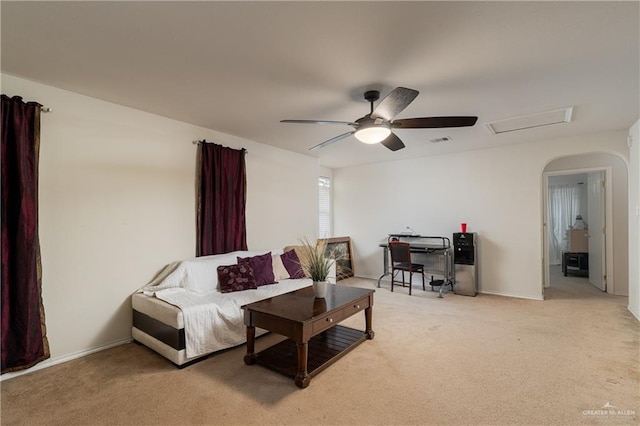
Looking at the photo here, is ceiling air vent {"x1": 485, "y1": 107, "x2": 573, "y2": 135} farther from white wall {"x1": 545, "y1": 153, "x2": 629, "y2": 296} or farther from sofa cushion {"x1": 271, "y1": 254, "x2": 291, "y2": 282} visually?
sofa cushion {"x1": 271, "y1": 254, "x2": 291, "y2": 282}

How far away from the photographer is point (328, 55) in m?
2.12

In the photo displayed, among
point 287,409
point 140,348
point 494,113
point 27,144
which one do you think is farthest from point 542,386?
point 27,144

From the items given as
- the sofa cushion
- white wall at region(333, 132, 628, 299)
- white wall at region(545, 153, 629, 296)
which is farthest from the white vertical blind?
the sofa cushion

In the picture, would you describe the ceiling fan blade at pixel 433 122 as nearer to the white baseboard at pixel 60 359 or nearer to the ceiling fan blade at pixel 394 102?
the ceiling fan blade at pixel 394 102

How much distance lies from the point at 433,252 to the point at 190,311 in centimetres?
387

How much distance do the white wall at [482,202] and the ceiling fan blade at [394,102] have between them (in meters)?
3.28

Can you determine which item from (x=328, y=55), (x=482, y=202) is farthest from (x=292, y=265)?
(x=482, y=202)

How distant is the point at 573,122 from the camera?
3.63m

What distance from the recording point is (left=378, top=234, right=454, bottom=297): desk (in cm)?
493

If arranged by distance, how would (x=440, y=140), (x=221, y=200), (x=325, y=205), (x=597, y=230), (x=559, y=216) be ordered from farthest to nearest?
(x=559, y=216)
(x=325, y=205)
(x=597, y=230)
(x=440, y=140)
(x=221, y=200)

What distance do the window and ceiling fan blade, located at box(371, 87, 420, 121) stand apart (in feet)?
13.3

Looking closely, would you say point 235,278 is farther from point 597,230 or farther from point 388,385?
point 597,230

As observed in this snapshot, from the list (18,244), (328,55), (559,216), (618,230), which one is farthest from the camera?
(559,216)

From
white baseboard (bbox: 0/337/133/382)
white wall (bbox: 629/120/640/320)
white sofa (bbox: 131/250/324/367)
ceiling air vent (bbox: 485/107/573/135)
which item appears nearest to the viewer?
white baseboard (bbox: 0/337/133/382)
